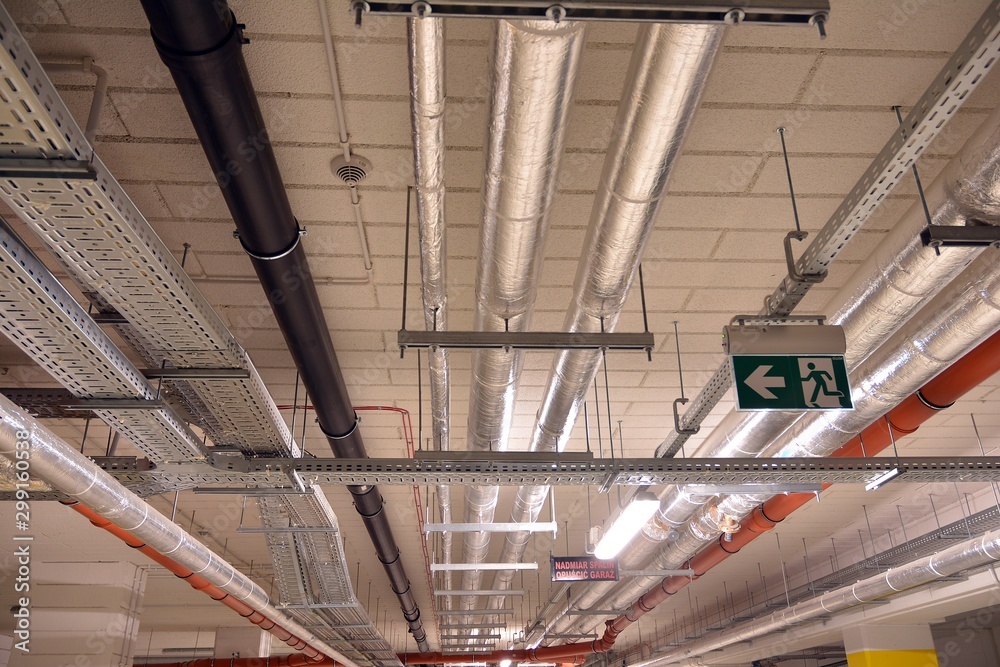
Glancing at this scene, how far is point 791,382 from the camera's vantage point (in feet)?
11.1

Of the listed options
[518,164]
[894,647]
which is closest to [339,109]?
[518,164]

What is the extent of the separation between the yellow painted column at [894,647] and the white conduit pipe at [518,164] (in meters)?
7.68

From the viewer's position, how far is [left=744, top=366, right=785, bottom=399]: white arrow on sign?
3.37 m

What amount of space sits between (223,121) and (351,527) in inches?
307

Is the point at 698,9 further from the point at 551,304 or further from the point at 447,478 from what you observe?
the point at 447,478

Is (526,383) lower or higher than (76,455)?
higher

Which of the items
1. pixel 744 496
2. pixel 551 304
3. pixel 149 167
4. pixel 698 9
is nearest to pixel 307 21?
pixel 149 167

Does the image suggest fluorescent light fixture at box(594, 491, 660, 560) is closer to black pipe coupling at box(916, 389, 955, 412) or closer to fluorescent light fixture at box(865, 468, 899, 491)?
fluorescent light fixture at box(865, 468, 899, 491)

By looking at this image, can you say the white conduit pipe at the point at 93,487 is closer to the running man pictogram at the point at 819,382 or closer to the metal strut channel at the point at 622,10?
the metal strut channel at the point at 622,10

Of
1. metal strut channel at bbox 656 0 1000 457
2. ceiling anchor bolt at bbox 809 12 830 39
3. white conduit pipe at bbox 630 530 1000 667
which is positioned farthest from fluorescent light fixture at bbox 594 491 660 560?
ceiling anchor bolt at bbox 809 12 830 39

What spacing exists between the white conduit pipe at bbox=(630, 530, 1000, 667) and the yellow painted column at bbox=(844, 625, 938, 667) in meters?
0.59

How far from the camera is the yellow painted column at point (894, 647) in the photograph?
29.9ft

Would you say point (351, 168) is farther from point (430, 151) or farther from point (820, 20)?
point (820, 20)

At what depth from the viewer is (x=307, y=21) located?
2.85 metres
